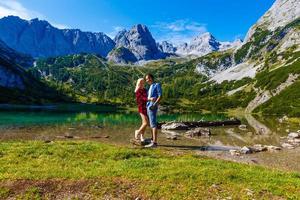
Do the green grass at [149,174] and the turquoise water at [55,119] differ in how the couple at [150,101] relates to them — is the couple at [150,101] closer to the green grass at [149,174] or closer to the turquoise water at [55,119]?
the green grass at [149,174]

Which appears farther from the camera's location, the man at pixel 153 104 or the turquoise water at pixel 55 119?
the turquoise water at pixel 55 119

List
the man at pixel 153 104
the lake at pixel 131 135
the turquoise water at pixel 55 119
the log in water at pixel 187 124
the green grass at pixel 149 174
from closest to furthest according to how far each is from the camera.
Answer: the green grass at pixel 149 174 < the man at pixel 153 104 < the lake at pixel 131 135 < the log in water at pixel 187 124 < the turquoise water at pixel 55 119

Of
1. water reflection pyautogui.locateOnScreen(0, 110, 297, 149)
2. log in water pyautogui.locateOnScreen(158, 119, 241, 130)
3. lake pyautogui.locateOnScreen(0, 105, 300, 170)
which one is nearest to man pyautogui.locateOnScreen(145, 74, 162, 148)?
lake pyautogui.locateOnScreen(0, 105, 300, 170)

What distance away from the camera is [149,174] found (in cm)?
1794

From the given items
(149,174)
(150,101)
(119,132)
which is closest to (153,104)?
(150,101)

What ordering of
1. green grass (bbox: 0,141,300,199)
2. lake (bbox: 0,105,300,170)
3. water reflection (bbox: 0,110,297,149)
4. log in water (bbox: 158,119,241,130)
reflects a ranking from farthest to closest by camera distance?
log in water (bbox: 158,119,241,130), water reflection (bbox: 0,110,297,149), lake (bbox: 0,105,300,170), green grass (bbox: 0,141,300,199)

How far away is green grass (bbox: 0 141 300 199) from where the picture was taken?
1594 centimetres

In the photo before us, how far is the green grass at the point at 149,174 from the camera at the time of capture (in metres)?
15.9

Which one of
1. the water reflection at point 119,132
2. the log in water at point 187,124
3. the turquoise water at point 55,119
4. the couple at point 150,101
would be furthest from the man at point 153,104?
the turquoise water at point 55,119

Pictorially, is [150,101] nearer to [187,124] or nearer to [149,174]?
[149,174]

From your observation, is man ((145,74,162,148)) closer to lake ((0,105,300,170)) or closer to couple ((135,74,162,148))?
couple ((135,74,162,148))

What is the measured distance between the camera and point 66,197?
50.4 feet

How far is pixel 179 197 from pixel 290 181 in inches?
252

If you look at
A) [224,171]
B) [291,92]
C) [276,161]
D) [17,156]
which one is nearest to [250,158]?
[276,161]
